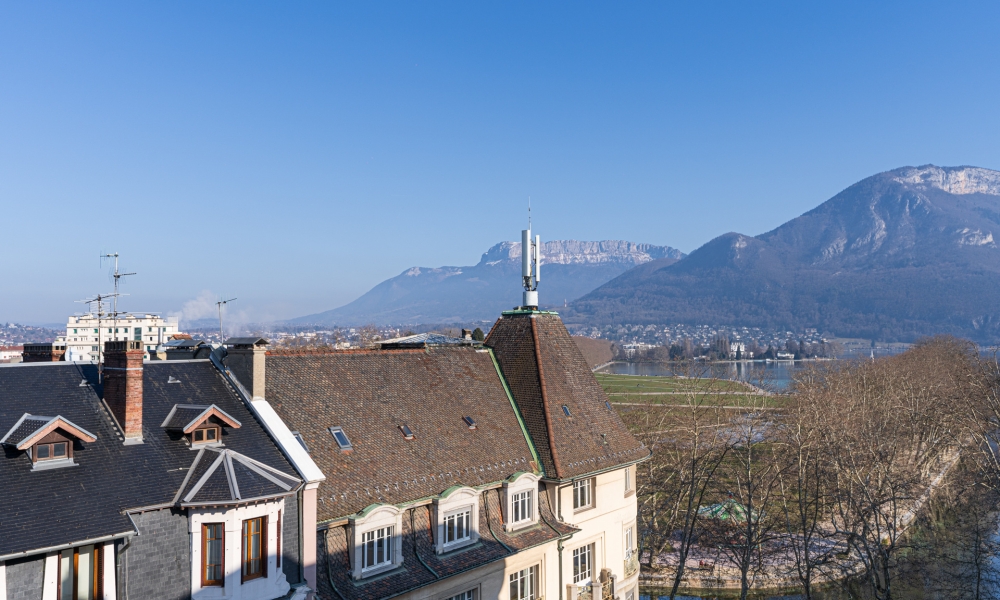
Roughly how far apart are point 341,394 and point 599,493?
37.5ft

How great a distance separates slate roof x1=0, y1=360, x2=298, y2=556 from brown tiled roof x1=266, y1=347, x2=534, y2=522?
7.00ft

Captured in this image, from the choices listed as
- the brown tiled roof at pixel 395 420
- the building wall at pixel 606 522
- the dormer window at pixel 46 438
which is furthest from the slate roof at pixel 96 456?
the building wall at pixel 606 522

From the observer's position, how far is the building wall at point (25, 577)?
14.1 m

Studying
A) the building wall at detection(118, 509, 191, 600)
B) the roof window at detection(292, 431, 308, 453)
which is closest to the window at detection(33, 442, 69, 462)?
the building wall at detection(118, 509, 191, 600)

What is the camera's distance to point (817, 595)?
44.7m

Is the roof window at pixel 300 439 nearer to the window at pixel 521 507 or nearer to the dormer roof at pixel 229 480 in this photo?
the dormer roof at pixel 229 480

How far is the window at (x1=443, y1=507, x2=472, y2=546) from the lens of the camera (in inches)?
879

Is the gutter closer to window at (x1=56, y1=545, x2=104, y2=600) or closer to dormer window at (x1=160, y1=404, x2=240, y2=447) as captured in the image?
window at (x1=56, y1=545, x2=104, y2=600)

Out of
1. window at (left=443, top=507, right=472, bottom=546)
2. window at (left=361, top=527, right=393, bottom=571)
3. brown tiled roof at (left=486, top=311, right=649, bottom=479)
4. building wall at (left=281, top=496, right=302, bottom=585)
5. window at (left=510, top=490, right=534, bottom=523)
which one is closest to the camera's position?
building wall at (left=281, top=496, right=302, bottom=585)

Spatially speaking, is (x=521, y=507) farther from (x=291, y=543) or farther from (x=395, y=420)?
(x=291, y=543)

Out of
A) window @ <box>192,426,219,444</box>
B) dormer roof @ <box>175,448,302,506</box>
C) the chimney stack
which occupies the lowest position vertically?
dormer roof @ <box>175,448,302,506</box>

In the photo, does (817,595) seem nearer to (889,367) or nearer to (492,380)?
(492,380)

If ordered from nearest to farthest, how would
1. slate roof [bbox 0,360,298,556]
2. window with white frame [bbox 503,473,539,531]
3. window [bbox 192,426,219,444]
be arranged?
1. slate roof [bbox 0,360,298,556]
2. window [bbox 192,426,219,444]
3. window with white frame [bbox 503,473,539,531]

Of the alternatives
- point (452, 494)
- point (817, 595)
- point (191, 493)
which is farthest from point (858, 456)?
point (191, 493)
